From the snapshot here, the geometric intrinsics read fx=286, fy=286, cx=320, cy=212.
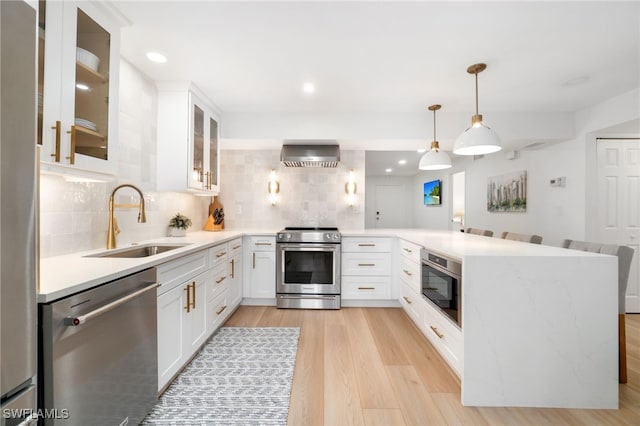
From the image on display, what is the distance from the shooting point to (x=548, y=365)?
66.1 inches

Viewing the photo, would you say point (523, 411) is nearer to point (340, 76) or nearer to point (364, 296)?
point (364, 296)

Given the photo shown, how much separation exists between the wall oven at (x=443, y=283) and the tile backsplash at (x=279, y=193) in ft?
5.79

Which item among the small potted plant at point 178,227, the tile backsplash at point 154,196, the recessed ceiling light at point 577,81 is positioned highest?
the recessed ceiling light at point 577,81

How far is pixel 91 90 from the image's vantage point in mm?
1539

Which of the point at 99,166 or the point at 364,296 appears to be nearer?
the point at 99,166

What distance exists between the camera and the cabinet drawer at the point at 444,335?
1841mm

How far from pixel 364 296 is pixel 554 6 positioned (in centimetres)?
291

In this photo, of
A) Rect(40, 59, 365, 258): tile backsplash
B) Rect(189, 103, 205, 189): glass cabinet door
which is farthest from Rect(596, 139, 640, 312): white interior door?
Rect(189, 103, 205, 189): glass cabinet door

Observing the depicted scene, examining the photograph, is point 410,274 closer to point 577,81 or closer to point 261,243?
point 261,243

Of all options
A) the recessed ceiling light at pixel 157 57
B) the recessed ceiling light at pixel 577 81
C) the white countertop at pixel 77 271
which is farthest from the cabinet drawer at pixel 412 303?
the recessed ceiling light at pixel 157 57

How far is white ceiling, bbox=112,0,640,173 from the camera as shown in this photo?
1633 millimetres

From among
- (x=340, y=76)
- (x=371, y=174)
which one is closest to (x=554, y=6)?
(x=340, y=76)

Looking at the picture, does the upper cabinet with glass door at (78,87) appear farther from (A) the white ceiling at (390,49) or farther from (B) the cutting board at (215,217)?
(B) the cutting board at (215,217)

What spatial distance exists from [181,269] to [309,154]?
2097 millimetres
